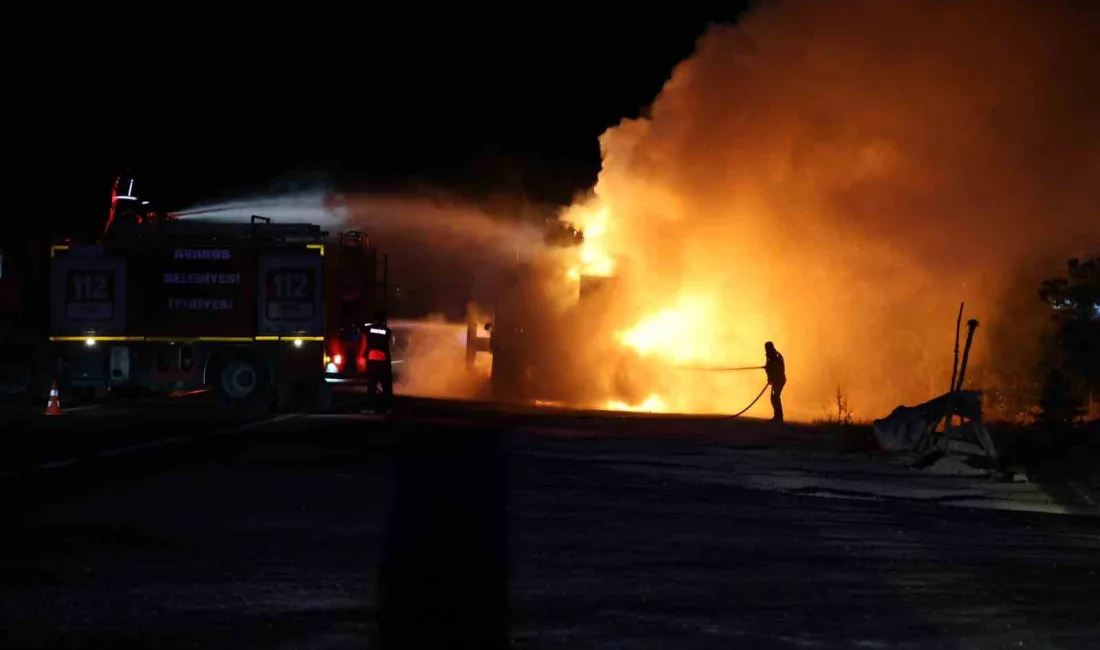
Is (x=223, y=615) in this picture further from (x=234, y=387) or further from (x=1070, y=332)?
(x=1070, y=332)

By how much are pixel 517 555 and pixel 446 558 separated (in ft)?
1.61

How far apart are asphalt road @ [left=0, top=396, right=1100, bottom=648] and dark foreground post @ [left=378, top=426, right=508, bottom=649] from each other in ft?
0.09

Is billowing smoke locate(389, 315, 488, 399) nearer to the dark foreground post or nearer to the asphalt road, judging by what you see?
the asphalt road

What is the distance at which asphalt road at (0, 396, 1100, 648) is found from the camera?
717cm

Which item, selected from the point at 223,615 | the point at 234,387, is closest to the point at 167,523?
the point at 223,615

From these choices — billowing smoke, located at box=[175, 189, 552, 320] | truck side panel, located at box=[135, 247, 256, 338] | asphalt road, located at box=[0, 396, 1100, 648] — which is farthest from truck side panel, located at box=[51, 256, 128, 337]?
asphalt road, located at box=[0, 396, 1100, 648]

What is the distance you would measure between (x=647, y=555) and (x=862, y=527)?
2.58 metres

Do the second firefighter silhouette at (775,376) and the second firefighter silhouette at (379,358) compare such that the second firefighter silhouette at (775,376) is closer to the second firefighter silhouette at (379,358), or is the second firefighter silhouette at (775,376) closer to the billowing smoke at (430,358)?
the second firefighter silhouette at (379,358)

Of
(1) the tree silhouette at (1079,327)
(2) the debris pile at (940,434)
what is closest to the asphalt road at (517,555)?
(2) the debris pile at (940,434)

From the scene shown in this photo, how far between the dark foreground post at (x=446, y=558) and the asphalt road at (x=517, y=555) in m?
0.03

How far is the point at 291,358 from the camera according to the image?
24656 millimetres

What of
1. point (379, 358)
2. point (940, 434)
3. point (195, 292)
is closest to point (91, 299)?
point (195, 292)

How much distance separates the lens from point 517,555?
9.39 m

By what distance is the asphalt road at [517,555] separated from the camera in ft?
23.5
